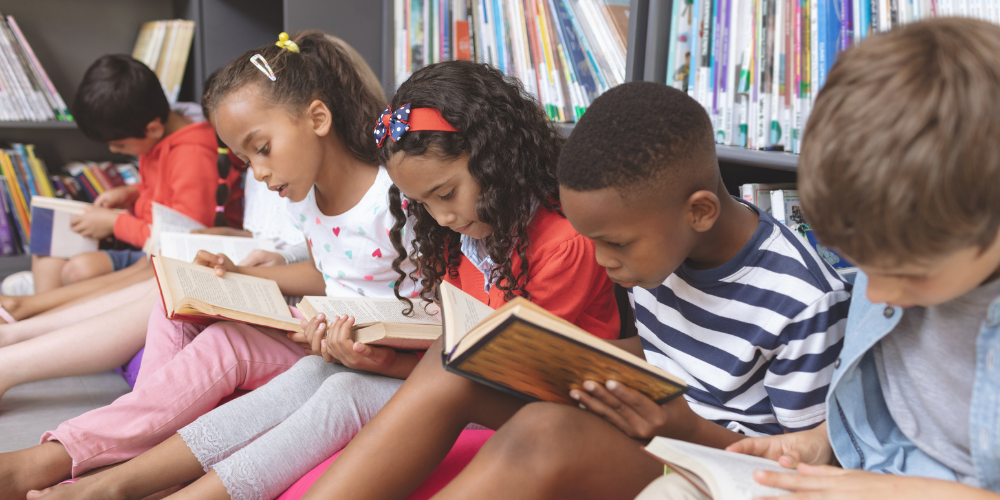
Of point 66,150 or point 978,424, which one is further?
point 66,150

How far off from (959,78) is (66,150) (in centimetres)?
270

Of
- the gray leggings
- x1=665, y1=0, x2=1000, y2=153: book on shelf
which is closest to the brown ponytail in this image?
the gray leggings

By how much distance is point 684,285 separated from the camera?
85 cm

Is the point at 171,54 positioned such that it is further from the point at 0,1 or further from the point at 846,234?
the point at 846,234

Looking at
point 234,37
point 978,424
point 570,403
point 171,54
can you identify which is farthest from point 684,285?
point 171,54

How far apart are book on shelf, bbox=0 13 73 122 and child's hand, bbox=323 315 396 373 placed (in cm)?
183

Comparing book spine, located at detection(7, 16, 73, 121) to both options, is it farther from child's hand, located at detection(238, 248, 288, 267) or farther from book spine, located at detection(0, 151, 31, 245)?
child's hand, located at detection(238, 248, 288, 267)

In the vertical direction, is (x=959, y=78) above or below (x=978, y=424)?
above

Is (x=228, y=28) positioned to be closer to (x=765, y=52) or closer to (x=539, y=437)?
(x=765, y=52)

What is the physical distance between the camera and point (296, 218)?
1.43m

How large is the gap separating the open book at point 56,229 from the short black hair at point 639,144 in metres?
1.69

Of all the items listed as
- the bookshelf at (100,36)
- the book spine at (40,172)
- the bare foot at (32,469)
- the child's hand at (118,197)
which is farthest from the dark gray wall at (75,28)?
the bare foot at (32,469)

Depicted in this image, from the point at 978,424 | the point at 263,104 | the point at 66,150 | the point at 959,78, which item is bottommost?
the point at 66,150

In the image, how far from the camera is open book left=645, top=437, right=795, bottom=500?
0.58 metres
